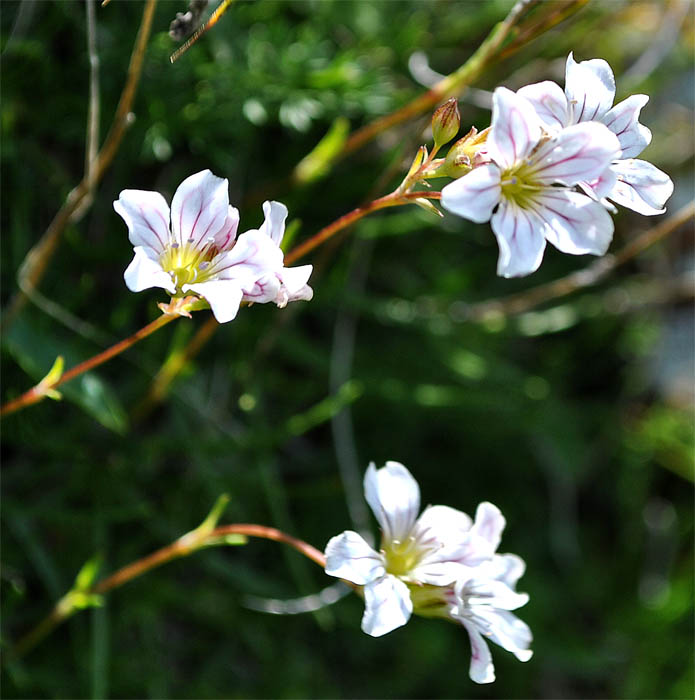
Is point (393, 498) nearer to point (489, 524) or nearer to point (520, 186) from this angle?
point (489, 524)

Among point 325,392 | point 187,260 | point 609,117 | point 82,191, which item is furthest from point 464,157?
point 325,392

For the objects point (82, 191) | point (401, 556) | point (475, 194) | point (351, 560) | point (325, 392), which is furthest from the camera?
point (325, 392)

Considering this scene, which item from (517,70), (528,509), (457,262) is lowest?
(528,509)

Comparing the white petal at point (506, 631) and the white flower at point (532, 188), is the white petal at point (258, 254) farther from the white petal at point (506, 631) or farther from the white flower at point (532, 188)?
the white petal at point (506, 631)

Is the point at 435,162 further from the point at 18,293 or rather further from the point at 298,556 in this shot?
the point at 298,556

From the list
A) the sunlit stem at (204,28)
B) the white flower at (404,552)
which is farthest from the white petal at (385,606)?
the sunlit stem at (204,28)

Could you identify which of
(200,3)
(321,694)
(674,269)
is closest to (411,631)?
(321,694)
